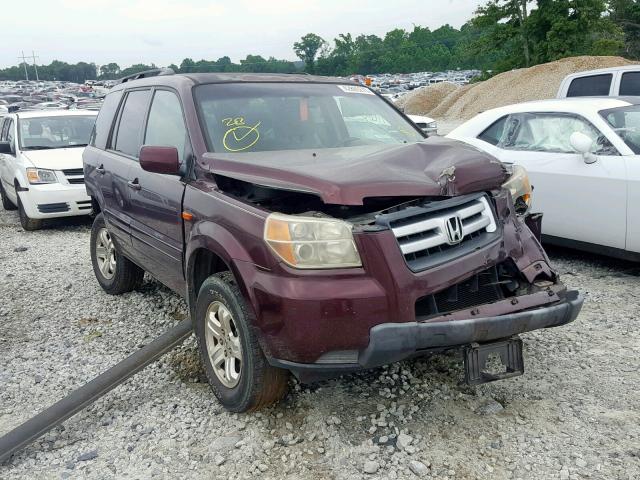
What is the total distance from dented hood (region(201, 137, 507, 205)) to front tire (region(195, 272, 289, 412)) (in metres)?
0.61

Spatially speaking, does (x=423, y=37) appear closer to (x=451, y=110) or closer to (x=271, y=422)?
(x=451, y=110)

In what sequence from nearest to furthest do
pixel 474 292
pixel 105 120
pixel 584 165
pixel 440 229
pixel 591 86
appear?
1. pixel 440 229
2. pixel 474 292
3. pixel 584 165
4. pixel 105 120
5. pixel 591 86

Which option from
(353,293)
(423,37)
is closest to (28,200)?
(353,293)

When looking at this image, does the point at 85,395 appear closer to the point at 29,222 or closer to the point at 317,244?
the point at 317,244

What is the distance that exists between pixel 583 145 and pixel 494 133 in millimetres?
1403

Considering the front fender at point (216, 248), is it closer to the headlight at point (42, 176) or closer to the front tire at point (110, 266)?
the front tire at point (110, 266)

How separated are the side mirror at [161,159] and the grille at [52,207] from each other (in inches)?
222

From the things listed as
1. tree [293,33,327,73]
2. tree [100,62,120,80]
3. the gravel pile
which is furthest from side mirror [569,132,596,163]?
tree [100,62,120,80]

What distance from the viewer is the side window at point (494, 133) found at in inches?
257

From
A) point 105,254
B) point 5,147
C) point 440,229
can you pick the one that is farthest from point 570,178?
point 5,147

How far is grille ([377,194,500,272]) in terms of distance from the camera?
115 inches

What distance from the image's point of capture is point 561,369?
379 centimetres

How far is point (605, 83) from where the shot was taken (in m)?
9.79

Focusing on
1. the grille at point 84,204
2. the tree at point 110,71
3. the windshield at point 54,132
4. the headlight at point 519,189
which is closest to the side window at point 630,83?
the headlight at point 519,189
